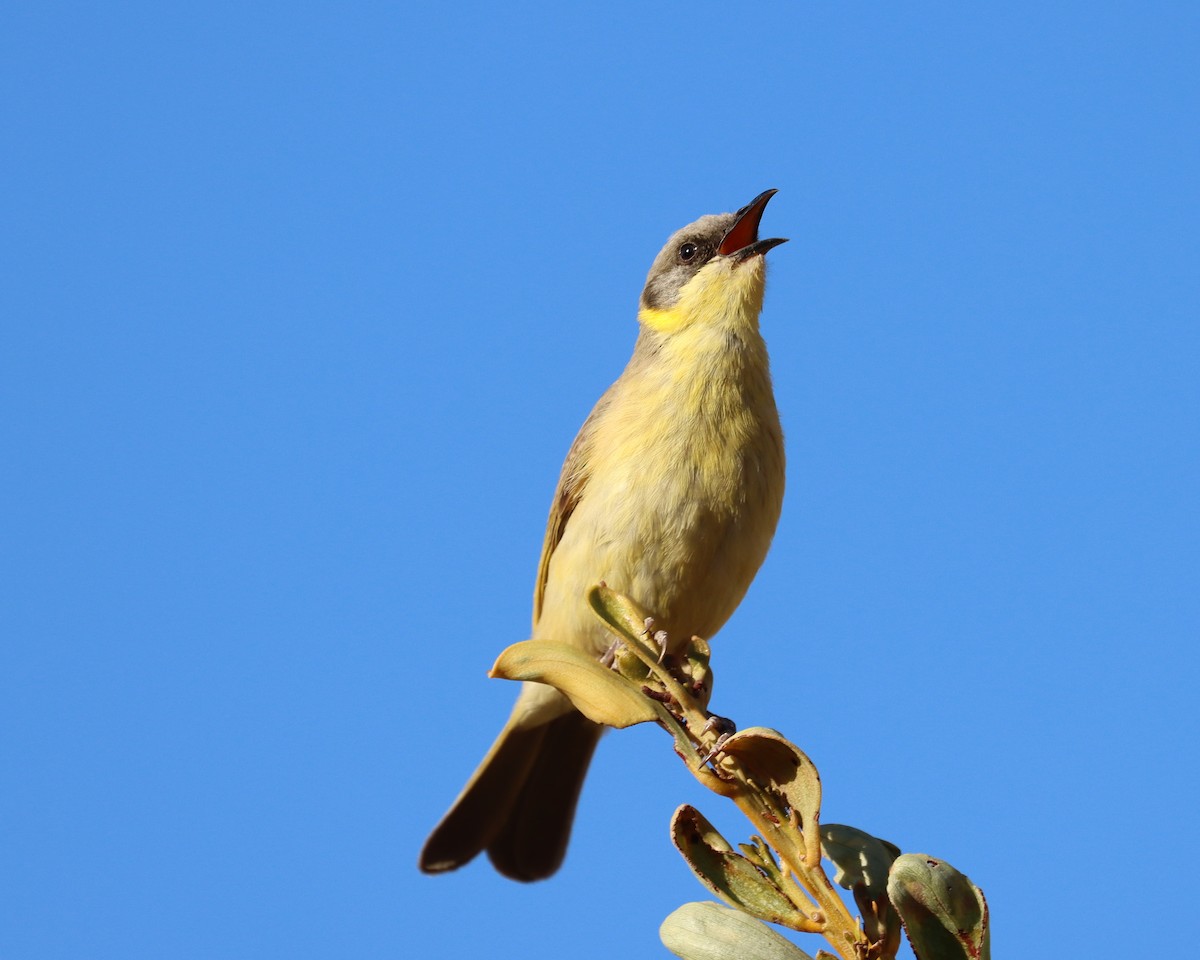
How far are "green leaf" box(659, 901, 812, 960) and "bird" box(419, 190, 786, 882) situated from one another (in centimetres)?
233

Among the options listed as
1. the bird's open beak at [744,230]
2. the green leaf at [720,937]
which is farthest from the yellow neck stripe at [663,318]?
the green leaf at [720,937]

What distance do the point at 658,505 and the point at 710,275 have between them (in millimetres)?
1533

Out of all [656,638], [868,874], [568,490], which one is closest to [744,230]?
[568,490]

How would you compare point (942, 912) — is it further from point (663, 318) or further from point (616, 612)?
point (663, 318)

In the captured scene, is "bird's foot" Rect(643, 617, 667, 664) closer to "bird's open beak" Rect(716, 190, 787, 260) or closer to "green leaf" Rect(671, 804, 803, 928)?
"green leaf" Rect(671, 804, 803, 928)

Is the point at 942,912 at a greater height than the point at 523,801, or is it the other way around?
the point at 523,801

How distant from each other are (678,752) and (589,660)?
1.00ft

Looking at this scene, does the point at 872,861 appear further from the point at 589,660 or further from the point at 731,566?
the point at 731,566

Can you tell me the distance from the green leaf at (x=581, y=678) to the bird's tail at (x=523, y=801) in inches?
159

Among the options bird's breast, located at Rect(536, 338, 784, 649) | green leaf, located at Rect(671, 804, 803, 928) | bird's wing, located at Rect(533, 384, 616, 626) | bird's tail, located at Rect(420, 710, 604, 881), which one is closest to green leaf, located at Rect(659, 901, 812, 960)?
green leaf, located at Rect(671, 804, 803, 928)

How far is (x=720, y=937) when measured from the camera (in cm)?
213

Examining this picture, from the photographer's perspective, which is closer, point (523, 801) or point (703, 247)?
point (703, 247)

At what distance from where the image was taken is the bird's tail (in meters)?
6.59

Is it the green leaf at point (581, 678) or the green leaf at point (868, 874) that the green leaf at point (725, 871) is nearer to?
the green leaf at point (868, 874)
